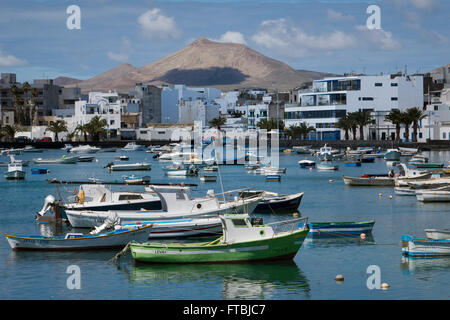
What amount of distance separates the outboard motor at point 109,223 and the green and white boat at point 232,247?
531 centimetres

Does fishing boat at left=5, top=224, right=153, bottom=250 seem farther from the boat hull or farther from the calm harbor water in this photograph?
the boat hull

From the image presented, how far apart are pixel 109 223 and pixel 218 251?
8462 mm

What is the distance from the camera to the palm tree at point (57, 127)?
633ft

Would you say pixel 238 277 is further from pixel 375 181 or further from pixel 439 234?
pixel 375 181

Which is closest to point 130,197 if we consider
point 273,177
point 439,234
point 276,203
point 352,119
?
point 276,203

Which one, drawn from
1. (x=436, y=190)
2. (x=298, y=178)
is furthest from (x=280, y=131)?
(x=436, y=190)

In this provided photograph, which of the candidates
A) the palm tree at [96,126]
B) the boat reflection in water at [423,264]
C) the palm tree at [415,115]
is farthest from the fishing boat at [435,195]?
the palm tree at [96,126]

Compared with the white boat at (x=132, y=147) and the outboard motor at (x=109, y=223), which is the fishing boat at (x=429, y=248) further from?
the white boat at (x=132, y=147)

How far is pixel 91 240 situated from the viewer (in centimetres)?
3634

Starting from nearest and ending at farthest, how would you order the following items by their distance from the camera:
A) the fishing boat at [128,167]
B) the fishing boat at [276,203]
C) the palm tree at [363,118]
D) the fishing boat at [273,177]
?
the fishing boat at [276,203] → the fishing boat at [273,177] → the fishing boat at [128,167] → the palm tree at [363,118]

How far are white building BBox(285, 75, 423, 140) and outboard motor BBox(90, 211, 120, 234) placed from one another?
12249 cm

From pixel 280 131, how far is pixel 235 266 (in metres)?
154

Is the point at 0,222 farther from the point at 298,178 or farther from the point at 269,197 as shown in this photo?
the point at 298,178

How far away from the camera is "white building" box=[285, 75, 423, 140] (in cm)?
15750
